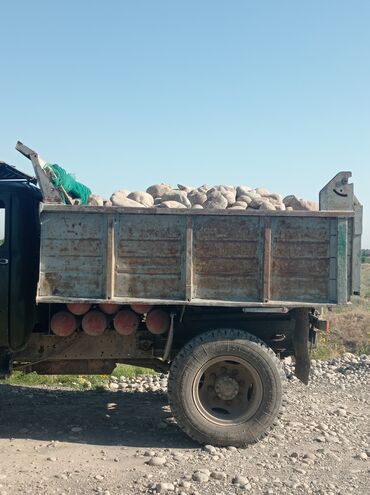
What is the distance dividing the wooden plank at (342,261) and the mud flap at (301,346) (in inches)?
21.4

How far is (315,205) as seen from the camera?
5262mm

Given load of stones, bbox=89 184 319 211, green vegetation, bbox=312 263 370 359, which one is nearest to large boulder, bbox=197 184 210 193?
load of stones, bbox=89 184 319 211

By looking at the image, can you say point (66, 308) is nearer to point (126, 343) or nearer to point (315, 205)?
point (126, 343)

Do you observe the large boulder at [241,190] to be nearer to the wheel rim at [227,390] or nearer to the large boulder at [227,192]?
the large boulder at [227,192]

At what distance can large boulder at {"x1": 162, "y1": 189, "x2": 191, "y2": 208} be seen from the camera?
540 cm

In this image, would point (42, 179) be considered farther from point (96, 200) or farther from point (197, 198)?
point (197, 198)

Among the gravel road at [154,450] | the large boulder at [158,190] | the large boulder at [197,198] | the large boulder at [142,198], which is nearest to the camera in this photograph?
the gravel road at [154,450]

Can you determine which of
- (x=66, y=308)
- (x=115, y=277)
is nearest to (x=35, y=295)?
(x=66, y=308)

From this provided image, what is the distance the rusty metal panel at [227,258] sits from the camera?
187 inches

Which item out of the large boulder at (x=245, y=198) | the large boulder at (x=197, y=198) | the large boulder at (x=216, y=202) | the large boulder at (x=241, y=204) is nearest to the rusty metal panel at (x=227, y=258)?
the large boulder at (x=216, y=202)

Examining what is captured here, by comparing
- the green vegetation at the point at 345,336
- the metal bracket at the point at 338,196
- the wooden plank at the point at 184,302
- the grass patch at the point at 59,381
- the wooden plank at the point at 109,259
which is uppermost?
the metal bracket at the point at 338,196

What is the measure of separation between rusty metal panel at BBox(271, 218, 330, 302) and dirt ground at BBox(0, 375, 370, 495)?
1.42 m

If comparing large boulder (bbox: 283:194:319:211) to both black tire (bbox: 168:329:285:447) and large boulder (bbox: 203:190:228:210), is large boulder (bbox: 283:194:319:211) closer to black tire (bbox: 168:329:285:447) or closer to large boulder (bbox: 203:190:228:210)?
large boulder (bbox: 203:190:228:210)

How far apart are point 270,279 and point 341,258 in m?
0.67
